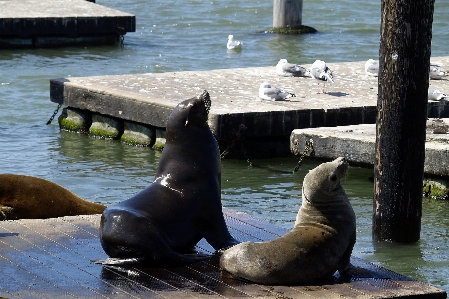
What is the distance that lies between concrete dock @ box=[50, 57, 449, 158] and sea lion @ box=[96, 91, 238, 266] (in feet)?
14.7

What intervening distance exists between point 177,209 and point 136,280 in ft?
1.36

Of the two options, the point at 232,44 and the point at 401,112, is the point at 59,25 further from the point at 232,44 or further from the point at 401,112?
the point at 401,112

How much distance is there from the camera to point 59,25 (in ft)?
61.6

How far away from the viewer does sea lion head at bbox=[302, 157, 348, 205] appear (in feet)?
14.8

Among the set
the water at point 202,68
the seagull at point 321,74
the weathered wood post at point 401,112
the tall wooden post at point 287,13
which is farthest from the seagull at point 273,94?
the tall wooden post at point 287,13

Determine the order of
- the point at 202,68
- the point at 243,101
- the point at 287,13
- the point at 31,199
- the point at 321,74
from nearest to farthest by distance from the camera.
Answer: the point at 31,199 < the point at 243,101 < the point at 321,74 < the point at 202,68 < the point at 287,13

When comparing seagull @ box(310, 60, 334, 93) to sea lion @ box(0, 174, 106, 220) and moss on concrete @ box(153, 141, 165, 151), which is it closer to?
moss on concrete @ box(153, 141, 165, 151)

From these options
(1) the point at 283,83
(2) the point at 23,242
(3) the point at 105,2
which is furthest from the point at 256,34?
(2) the point at 23,242

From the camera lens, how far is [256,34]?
2205 cm

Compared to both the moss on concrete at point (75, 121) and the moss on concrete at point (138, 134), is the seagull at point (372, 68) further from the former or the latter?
the moss on concrete at point (75, 121)

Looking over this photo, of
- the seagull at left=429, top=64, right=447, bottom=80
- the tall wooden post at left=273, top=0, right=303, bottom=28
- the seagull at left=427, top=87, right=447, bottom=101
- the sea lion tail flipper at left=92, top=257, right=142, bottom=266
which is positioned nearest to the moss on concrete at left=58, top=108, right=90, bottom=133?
the seagull at left=427, top=87, right=447, bottom=101

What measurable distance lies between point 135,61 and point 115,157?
26.3 ft

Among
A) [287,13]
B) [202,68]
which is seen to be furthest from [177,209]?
[287,13]

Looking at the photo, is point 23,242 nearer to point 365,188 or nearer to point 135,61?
point 365,188
